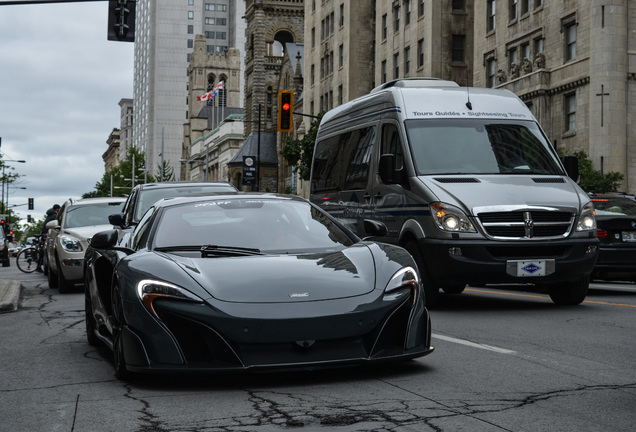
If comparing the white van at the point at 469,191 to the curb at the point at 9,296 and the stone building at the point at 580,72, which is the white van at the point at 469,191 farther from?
the stone building at the point at 580,72

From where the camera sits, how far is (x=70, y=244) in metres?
16.8

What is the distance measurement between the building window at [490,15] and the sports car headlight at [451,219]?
39061 millimetres

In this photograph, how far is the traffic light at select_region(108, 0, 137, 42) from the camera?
18.5 metres

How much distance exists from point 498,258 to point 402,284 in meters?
4.84

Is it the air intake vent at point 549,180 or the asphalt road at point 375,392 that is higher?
the air intake vent at point 549,180

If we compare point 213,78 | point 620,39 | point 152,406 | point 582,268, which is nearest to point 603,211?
point 582,268

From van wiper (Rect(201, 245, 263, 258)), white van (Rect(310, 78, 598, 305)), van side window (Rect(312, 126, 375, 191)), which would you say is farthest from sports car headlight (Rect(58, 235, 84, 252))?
van wiper (Rect(201, 245, 263, 258))

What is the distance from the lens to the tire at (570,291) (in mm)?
11570

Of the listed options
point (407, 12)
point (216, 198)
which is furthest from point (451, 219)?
point (407, 12)

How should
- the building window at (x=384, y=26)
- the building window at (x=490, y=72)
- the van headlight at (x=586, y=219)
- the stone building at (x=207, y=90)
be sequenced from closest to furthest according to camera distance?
the van headlight at (x=586, y=219) → the building window at (x=490, y=72) → the building window at (x=384, y=26) → the stone building at (x=207, y=90)

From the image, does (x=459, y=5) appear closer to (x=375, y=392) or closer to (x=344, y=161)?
(x=344, y=161)

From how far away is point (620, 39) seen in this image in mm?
38344

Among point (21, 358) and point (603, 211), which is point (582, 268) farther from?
point (21, 358)

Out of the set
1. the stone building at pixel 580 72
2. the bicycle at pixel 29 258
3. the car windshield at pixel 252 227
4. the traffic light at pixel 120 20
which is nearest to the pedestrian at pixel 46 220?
the bicycle at pixel 29 258
